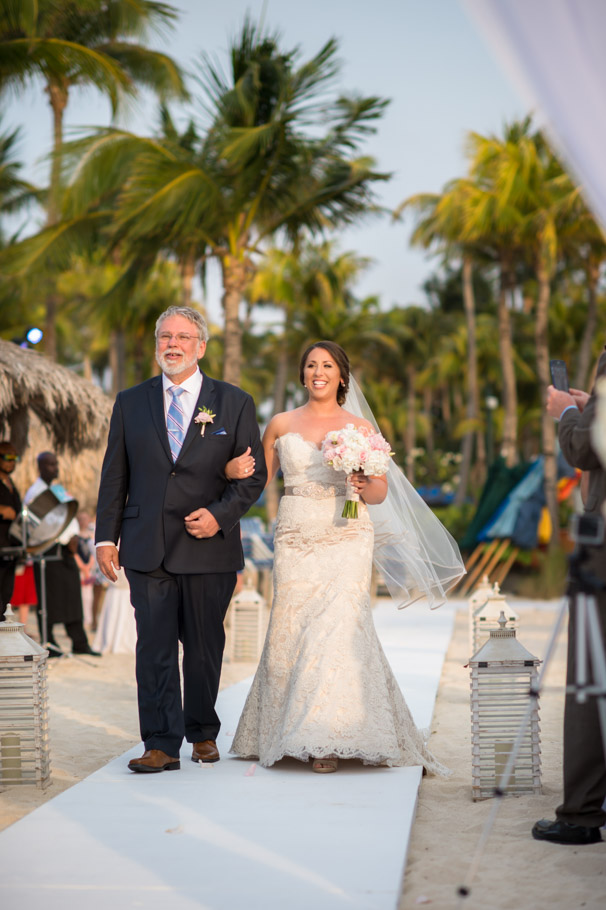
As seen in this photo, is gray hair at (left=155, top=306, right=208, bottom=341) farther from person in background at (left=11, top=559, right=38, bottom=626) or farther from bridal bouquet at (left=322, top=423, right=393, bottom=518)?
person in background at (left=11, top=559, right=38, bottom=626)

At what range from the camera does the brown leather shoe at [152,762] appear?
5.05 meters

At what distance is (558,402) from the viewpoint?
3994 mm

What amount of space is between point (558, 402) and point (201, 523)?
1904 mm

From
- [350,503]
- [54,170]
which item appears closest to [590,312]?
[54,170]

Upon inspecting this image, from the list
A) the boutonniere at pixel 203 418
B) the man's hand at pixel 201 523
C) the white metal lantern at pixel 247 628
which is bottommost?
the white metal lantern at pixel 247 628

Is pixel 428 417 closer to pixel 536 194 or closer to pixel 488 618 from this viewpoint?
pixel 536 194

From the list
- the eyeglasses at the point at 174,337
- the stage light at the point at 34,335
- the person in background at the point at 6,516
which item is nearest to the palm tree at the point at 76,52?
the stage light at the point at 34,335

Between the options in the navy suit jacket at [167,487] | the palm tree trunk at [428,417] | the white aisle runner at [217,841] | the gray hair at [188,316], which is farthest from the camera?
the palm tree trunk at [428,417]

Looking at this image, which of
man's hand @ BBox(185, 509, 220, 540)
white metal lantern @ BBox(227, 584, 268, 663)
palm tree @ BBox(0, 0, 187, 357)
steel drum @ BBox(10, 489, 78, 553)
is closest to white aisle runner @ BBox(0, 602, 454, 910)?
man's hand @ BBox(185, 509, 220, 540)

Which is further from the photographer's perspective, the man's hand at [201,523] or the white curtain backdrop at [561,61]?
the man's hand at [201,523]

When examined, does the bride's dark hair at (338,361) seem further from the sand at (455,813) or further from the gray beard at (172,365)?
the sand at (455,813)

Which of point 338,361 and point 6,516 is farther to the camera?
point 6,516

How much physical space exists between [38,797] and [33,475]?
404 inches

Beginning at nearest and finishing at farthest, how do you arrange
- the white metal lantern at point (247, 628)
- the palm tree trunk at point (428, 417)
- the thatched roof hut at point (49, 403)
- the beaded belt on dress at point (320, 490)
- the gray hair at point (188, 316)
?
the gray hair at point (188, 316) < the beaded belt on dress at point (320, 490) < the white metal lantern at point (247, 628) < the thatched roof hut at point (49, 403) < the palm tree trunk at point (428, 417)
